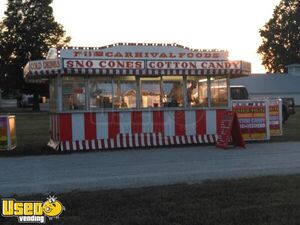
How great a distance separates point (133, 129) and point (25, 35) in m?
53.9

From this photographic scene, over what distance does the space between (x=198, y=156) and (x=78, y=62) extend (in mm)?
4806

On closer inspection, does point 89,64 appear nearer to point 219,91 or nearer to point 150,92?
point 150,92

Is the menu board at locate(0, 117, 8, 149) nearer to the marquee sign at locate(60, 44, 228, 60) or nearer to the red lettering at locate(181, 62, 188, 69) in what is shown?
the marquee sign at locate(60, 44, 228, 60)

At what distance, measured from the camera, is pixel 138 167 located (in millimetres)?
12227

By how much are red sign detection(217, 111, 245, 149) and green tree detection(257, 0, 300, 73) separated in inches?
2978

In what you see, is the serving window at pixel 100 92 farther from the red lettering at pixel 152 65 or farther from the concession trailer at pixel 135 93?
the red lettering at pixel 152 65

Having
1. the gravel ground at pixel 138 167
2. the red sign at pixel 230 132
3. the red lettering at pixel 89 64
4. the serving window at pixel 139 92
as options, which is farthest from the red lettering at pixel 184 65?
the red lettering at pixel 89 64

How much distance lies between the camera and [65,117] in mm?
16562

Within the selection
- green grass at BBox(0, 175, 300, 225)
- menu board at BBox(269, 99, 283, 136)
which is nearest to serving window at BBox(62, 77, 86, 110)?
menu board at BBox(269, 99, 283, 136)

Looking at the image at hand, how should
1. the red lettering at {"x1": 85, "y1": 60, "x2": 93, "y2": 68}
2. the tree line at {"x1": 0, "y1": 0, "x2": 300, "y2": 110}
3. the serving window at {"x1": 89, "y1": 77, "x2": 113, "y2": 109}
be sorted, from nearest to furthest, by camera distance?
1. the red lettering at {"x1": 85, "y1": 60, "x2": 93, "y2": 68}
2. the serving window at {"x1": 89, "y1": 77, "x2": 113, "y2": 109}
3. the tree line at {"x1": 0, "y1": 0, "x2": 300, "y2": 110}

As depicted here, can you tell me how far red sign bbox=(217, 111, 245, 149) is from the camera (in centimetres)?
1614

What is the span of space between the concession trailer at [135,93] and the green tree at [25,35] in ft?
159

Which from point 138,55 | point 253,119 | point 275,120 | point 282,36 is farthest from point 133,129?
point 282,36

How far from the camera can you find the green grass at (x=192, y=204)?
6684mm
